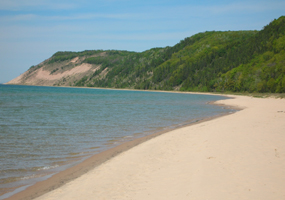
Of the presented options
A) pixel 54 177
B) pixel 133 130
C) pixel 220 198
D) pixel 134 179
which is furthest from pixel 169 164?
pixel 133 130

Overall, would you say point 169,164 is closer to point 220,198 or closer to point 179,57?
point 220,198

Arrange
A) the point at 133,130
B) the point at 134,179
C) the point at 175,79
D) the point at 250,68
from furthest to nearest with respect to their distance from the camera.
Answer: the point at 175,79
the point at 250,68
the point at 133,130
the point at 134,179

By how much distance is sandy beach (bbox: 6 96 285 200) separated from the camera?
6.50m

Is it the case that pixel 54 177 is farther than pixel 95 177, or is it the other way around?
pixel 54 177

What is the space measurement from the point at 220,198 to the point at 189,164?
9.21 feet

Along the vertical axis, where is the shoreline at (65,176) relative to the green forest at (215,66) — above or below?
below

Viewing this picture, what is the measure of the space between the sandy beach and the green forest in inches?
2395

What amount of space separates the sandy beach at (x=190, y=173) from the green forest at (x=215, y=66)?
200 ft

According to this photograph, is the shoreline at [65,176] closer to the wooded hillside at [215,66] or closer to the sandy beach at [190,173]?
the sandy beach at [190,173]

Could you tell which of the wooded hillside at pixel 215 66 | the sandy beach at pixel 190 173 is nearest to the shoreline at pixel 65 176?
the sandy beach at pixel 190 173

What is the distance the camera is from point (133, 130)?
735 inches

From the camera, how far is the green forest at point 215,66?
278 feet

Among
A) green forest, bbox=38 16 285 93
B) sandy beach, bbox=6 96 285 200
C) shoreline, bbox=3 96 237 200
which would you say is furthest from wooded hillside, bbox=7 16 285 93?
shoreline, bbox=3 96 237 200

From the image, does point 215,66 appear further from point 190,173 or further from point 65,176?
point 65,176
